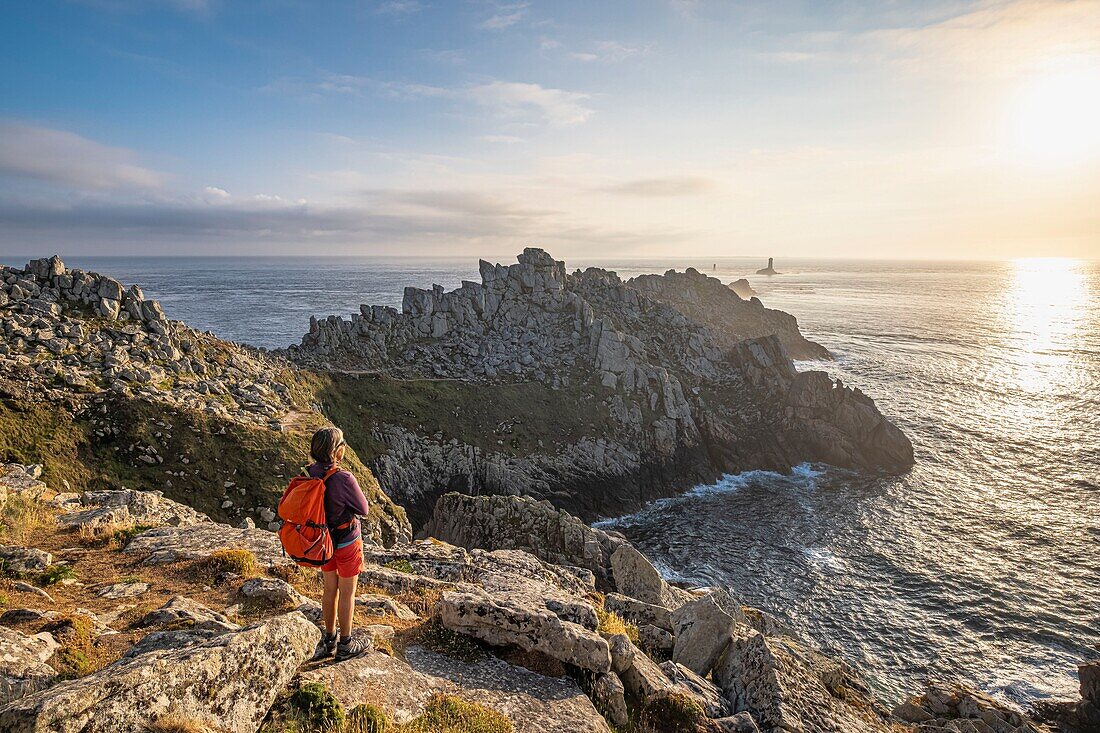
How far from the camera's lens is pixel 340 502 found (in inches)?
343

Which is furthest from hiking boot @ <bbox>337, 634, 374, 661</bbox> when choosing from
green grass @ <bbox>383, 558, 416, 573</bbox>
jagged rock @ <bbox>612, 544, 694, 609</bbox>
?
jagged rock @ <bbox>612, 544, 694, 609</bbox>

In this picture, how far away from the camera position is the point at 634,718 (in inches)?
392

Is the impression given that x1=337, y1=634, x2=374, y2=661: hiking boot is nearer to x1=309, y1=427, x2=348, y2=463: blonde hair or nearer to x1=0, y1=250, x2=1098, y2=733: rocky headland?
x1=0, y1=250, x2=1098, y2=733: rocky headland

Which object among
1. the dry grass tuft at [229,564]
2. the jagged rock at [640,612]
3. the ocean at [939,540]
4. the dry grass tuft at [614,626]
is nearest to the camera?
the dry grass tuft at [614,626]

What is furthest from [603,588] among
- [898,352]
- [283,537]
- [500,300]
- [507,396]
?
[898,352]

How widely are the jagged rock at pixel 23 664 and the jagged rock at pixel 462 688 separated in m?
3.21

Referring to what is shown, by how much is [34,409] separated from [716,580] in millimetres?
43052

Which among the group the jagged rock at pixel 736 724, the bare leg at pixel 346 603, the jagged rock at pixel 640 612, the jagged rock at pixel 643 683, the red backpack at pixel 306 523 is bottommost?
the jagged rock at pixel 640 612

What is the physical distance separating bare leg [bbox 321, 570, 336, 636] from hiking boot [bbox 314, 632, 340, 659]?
0.08 m

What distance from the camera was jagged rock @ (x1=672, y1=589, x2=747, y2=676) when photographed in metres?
13.7

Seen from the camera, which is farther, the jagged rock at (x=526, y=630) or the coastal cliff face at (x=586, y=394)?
the coastal cliff face at (x=586, y=394)

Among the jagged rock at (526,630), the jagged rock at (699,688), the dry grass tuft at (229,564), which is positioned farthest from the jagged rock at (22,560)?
the jagged rock at (699,688)

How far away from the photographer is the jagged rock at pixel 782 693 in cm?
1191

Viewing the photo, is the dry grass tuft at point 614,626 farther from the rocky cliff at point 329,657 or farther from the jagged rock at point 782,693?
the jagged rock at point 782,693
